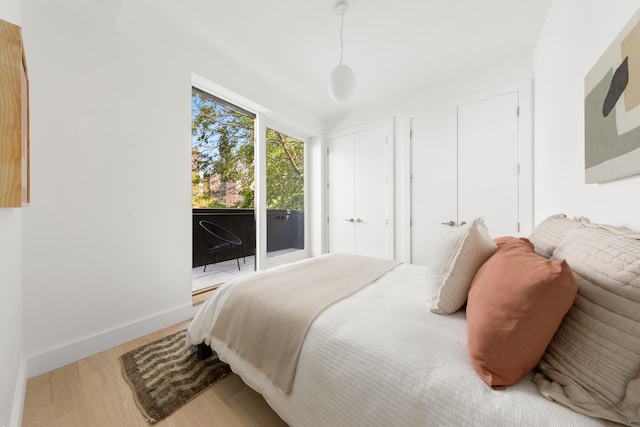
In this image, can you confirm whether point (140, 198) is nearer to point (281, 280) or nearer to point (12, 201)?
point (12, 201)

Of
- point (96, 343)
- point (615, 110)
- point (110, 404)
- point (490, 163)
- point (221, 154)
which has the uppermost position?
point (221, 154)

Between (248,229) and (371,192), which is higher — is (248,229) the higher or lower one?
the lower one

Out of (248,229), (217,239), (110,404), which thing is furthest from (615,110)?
(248,229)

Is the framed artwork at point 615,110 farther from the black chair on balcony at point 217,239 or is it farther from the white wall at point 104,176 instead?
the black chair on balcony at point 217,239

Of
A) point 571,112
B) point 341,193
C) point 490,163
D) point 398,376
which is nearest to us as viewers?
point 398,376

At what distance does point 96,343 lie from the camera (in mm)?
1686

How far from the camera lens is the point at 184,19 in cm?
202

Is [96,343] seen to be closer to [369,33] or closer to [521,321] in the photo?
[521,321]

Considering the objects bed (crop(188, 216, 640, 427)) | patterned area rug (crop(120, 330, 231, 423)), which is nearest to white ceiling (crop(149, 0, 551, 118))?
bed (crop(188, 216, 640, 427))

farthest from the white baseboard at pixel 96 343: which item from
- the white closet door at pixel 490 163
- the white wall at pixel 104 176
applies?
the white closet door at pixel 490 163

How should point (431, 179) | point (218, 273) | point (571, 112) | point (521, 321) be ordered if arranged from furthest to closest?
point (218, 273) < point (431, 179) < point (571, 112) < point (521, 321)

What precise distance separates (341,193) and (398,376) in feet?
10.4

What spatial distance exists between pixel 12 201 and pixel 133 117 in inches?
52.1

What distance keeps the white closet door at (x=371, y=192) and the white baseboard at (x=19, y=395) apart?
322 cm
